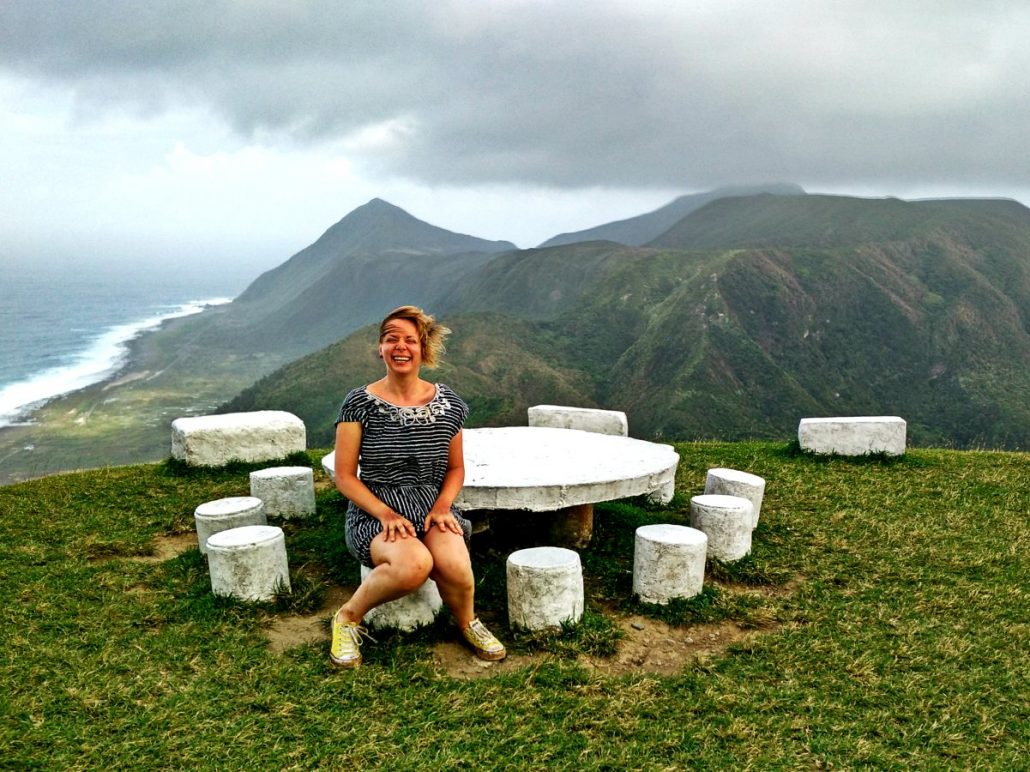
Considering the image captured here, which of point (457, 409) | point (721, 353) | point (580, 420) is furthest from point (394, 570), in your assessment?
point (721, 353)

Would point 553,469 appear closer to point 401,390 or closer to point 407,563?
point 401,390

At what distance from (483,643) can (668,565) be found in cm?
162

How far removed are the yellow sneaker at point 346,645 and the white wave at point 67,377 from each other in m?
95.5

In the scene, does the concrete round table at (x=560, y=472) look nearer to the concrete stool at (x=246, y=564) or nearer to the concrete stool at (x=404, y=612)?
the concrete stool at (x=404, y=612)

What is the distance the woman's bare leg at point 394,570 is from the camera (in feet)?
15.5

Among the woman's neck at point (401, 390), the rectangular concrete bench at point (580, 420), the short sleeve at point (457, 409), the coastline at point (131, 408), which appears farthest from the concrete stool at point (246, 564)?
the coastline at point (131, 408)

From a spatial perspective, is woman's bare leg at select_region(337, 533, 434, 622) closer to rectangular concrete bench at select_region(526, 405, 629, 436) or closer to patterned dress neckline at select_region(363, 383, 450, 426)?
patterned dress neckline at select_region(363, 383, 450, 426)

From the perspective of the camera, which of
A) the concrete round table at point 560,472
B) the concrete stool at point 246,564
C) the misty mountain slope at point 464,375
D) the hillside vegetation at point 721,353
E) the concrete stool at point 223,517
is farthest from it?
A: the misty mountain slope at point 464,375

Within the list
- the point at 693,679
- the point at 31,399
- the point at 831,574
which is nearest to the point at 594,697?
the point at 693,679

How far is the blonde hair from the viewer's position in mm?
5027

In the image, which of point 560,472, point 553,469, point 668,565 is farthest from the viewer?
point 553,469

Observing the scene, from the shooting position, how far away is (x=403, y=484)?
16.8 feet

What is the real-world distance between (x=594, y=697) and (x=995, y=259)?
143 meters

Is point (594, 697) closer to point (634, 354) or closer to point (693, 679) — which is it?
point (693, 679)
